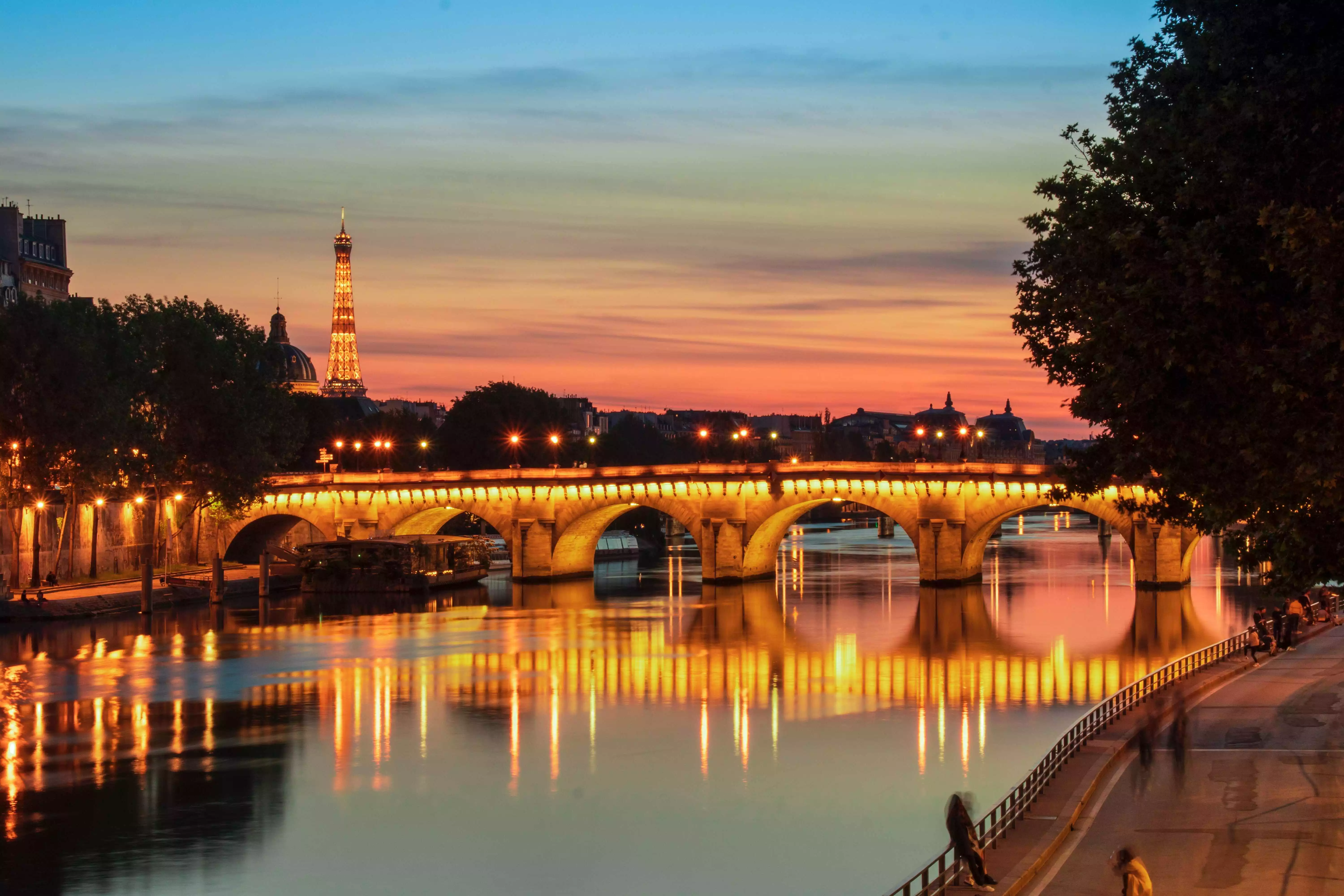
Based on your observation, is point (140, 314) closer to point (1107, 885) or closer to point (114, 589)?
point (114, 589)

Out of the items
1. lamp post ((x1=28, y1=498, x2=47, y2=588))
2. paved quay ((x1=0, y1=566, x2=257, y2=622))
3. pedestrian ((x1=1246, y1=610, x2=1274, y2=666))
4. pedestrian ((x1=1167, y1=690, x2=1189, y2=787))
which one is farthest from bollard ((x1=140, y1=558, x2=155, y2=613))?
pedestrian ((x1=1167, y1=690, x2=1189, y2=787))

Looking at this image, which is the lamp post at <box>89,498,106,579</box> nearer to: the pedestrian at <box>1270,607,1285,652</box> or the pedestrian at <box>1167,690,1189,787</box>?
the pedestrian at <box>1270,607,1285,652</box>

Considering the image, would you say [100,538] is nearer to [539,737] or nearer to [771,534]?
[771,534]

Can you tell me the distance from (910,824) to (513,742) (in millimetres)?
12159

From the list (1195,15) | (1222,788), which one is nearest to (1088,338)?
(1195,15)

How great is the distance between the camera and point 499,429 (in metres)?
119

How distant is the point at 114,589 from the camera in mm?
74250

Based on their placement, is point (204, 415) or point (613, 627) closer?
point (613, 627)

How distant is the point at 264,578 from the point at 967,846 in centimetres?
6681

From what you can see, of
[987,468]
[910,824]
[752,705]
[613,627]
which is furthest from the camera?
[987,468]

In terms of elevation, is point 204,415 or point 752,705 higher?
point 204,415

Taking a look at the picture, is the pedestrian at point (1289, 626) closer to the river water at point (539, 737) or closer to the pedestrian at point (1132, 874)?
the river water at point (539, 737)

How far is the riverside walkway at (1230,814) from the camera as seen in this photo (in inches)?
849

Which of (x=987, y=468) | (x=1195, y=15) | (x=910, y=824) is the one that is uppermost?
(x=1195, y=15)
